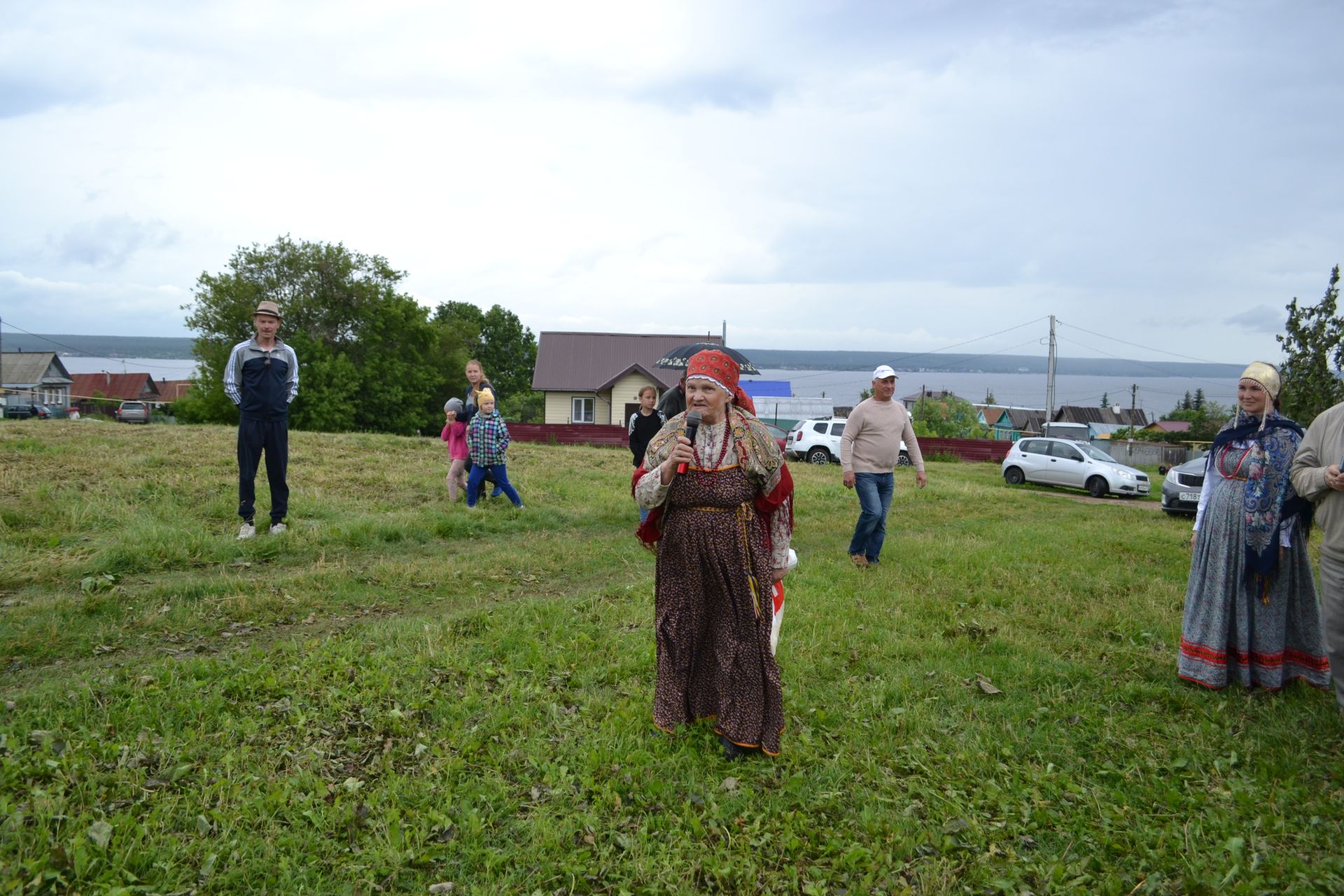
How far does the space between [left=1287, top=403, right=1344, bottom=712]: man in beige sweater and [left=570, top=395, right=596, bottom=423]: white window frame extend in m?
43.8

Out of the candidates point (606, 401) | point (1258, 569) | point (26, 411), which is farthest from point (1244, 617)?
point (26, 411)

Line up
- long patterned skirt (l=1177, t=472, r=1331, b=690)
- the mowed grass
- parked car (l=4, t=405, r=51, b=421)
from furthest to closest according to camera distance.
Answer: parked car (l=4, t=405, r=51, b=421) < long patterned skirt (l=1177, t=472, r=1331, b=690) < the mowed grass

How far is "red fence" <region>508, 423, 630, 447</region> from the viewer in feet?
104

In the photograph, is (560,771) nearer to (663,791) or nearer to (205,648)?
(663,791)

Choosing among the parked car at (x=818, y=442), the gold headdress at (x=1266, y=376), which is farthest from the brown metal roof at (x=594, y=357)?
the gold headdress at (x=1266, y=376)

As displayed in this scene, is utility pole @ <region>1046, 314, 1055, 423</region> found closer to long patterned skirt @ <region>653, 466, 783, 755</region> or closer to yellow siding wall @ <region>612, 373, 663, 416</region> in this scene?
yellow siding wall @ <region>612, 373, 663, 416</region>

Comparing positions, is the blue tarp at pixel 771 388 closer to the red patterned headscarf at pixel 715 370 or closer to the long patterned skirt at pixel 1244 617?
the long patterned skirt at pixel 1244 617

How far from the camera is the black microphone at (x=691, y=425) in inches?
151

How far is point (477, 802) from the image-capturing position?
3.70 metres

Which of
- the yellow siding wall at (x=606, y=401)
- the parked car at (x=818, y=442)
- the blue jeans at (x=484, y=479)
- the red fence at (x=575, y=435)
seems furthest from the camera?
the yellow siding wall at (x=606, y=401)

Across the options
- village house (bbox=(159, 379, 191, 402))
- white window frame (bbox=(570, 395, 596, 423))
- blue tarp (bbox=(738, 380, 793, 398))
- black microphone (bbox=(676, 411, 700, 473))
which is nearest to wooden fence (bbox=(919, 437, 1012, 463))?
white window frame (bbox=(570, 395, 596, 423))

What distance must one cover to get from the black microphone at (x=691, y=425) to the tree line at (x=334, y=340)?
135 ft

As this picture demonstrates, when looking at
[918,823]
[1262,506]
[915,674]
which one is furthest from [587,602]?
[1262,506]

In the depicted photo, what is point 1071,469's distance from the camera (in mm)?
21812
